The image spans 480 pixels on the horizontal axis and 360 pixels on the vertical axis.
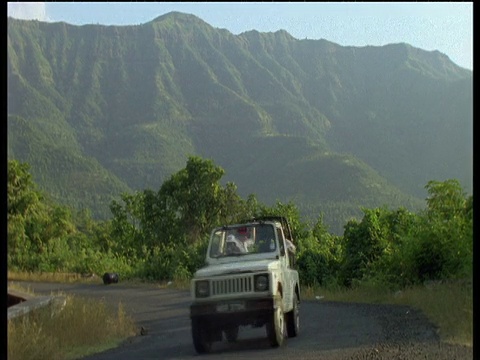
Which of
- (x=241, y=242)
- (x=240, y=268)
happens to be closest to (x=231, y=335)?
(x=241, y=242)

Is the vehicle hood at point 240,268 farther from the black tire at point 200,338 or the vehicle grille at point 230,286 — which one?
the black tire at point 200,338

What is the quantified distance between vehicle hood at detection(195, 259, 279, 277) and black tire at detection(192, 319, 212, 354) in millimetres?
779

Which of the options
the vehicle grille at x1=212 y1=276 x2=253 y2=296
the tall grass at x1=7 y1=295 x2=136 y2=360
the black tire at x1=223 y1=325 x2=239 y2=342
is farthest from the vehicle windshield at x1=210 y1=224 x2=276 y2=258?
the tall grass at x1=7 y1=295 x2=136 y2=360

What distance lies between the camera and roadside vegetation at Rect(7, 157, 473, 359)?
38.6 feet

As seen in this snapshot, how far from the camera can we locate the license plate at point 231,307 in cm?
1126

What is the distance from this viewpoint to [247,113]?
21859 mm

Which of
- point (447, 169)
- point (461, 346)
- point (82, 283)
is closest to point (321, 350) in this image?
point (461, 346)

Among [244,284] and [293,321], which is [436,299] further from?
[244,284]

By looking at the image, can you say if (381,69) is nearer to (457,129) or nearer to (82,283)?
(457,129)

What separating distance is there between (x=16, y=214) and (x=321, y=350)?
5.77 m

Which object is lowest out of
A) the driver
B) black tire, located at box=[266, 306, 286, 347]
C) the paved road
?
the paved road

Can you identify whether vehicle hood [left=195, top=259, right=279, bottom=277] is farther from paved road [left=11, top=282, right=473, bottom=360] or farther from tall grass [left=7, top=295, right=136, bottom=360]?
tall grass [left=7, top=295, right=136, bottom=360]

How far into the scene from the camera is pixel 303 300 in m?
21.6
